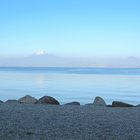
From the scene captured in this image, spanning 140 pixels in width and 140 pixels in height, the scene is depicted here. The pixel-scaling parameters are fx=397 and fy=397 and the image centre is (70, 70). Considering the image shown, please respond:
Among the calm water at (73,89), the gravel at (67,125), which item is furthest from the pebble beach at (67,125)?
the calm water at (73,89)

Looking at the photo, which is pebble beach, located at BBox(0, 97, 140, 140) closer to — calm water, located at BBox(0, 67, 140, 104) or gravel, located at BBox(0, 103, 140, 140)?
gravel, located at BBox(0, 103, 140, 140)

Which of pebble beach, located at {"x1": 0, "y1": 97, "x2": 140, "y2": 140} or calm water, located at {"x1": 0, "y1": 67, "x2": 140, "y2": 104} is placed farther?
calm water, located at {"x1": 0, "y1": 67, "x2": 140, "y2": 104}

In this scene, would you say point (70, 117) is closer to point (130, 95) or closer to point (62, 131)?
point (62, 131)

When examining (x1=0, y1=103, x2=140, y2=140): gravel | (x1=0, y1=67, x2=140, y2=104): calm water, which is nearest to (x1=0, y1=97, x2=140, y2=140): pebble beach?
(x1=0, y1=103, x2=140, y2=140): gravel

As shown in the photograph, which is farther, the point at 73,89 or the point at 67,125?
the point at 73,89

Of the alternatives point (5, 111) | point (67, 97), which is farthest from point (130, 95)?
point (5, 111)

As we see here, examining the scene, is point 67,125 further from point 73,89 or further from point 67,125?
point 73,89

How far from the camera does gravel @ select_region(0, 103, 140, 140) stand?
27.4ft

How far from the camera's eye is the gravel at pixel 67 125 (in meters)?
8.34

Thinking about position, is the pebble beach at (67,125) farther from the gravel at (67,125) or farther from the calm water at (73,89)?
the calm water at (73,89)

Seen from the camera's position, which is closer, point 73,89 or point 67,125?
point 67,125

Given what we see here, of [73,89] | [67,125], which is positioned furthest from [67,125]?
[73,89]

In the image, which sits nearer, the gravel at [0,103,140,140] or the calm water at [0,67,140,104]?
the gravel at [0,103,140,140]

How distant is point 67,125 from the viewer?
954cm
